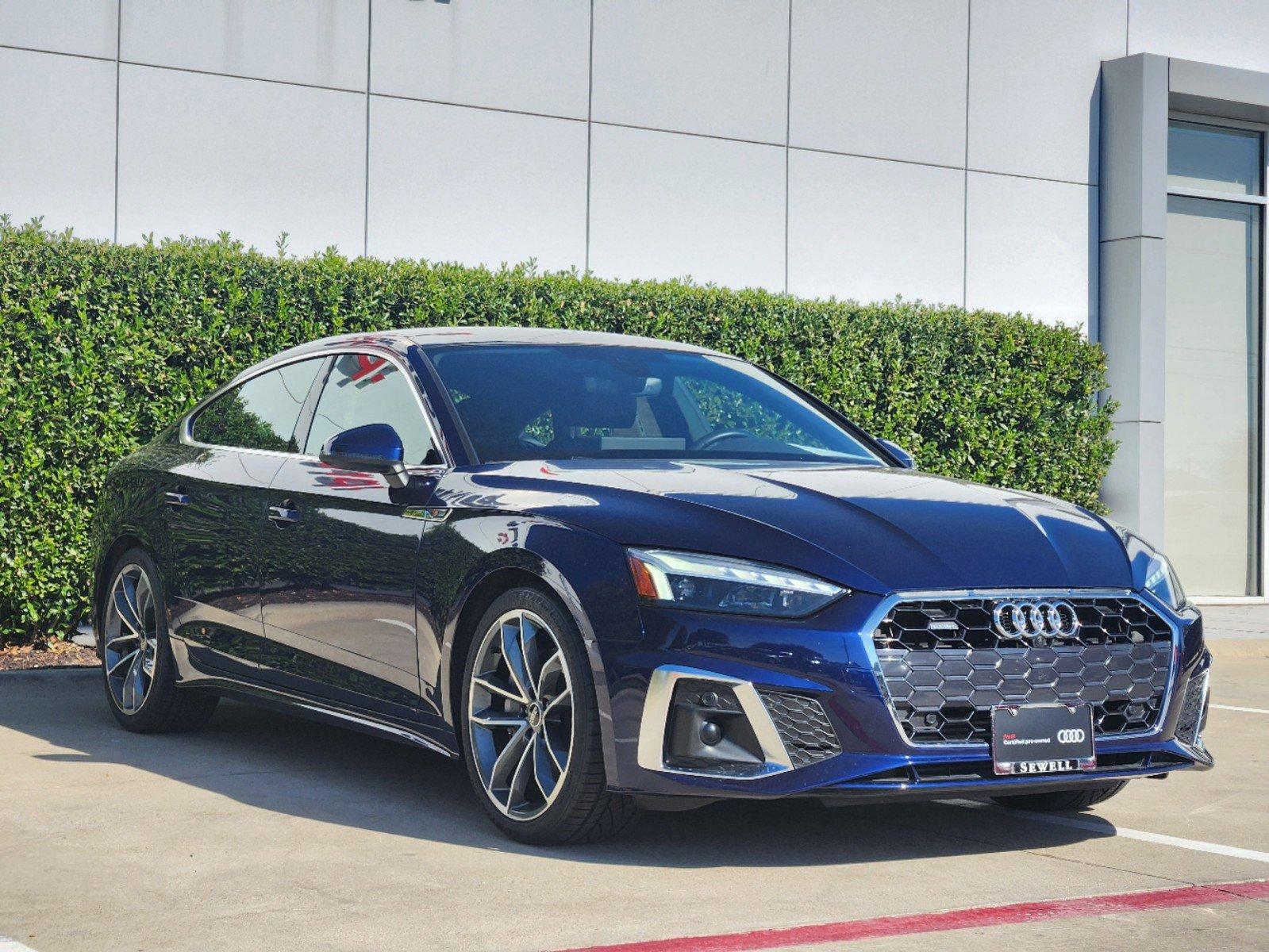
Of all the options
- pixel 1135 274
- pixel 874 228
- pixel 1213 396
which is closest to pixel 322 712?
pixel 874 228

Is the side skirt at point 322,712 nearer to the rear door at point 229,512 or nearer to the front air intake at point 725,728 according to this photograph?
the rear door at point 229,512

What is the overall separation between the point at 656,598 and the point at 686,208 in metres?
9.29

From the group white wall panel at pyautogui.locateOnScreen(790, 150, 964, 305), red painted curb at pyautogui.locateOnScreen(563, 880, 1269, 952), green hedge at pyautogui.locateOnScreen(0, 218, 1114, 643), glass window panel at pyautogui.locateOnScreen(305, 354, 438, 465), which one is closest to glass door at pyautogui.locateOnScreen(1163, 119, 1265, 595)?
white wall panel at pyautogui.locateOnScreen(790, 150, 964, 305)

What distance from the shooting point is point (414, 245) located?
12.5m

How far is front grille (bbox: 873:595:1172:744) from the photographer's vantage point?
482cm

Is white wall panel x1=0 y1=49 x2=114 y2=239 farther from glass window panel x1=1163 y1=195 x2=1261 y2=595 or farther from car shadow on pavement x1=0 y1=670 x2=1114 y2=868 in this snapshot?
glass window panel x1=1163 y1=195 x2=1261 y2=595

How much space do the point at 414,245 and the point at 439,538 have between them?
7.18m

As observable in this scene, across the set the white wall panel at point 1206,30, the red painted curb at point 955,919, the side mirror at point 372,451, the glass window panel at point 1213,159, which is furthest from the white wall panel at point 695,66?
the red painted curb at point 955,919

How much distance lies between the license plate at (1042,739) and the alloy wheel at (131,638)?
150 inches

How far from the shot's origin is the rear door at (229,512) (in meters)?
6.65

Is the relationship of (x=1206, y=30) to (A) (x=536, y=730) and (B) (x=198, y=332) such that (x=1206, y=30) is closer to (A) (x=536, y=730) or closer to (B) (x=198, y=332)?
(B) (x=198, y=332)

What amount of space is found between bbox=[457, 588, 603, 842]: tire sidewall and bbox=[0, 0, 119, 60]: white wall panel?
7240mm

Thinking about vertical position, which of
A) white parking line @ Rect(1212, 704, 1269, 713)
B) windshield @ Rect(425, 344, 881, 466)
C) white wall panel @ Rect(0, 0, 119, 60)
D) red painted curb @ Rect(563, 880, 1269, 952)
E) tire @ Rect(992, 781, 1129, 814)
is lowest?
red painted curb @ Rect(563, 880, 1269, 952)

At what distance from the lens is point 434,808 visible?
596cm
